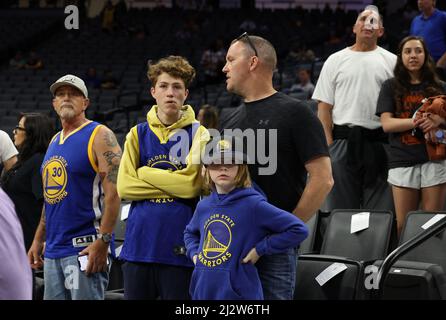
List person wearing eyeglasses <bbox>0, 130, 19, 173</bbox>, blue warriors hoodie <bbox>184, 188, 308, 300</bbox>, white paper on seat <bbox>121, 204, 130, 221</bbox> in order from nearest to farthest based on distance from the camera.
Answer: blue warriors hoodie <bbox>184, 188, 308, 300</bbox> → white paper on seat <bbox>121, 204, 130, 221</bbox> → person wearing eyeglasses <bbox>0, 130, 19, 173</bbox>

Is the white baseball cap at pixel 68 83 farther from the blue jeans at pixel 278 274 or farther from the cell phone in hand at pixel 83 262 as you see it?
the blue jeans at pixel 278 274

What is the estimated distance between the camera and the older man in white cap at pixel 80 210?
3.72 meters

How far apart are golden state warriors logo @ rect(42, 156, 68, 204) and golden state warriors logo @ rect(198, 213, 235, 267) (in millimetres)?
758

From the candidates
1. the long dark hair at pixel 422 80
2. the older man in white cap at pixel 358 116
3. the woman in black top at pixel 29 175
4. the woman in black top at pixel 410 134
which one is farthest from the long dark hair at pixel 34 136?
the long dark hair at pixel 422 80

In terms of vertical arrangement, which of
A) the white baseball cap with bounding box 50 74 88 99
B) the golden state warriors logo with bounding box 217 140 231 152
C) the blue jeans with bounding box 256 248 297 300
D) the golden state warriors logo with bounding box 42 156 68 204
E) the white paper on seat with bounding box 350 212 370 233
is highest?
the white baseball cap with bounding box 50 74 88 99

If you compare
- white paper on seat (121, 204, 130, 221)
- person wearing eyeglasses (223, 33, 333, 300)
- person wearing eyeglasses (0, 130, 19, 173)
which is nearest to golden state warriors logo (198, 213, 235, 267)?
person wearing eyeglasses (223, 33, 333, 300)

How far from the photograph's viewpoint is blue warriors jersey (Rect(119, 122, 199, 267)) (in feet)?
11.5

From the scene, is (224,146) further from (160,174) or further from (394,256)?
(394,256)

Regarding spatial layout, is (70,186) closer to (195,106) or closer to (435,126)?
(435,126)

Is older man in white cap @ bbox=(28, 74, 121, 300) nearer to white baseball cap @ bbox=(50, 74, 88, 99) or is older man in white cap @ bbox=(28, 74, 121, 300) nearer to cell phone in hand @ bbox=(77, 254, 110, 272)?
cell phone in hand @ bbox=(77, 254, 110, 272)

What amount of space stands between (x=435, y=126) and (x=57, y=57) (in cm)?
1265

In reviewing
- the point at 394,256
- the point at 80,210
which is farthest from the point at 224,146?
the point at 394,256

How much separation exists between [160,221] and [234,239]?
1.18 ft
